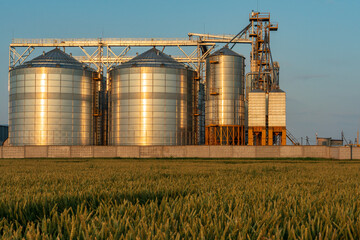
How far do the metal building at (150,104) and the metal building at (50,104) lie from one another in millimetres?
4410

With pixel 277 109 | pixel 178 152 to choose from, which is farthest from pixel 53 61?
pixel 277 109

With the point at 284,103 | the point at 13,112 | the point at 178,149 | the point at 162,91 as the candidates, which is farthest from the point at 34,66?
the point at 284,103

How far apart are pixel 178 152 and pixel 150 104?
26.8 ft

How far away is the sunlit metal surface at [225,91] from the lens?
56.1 meters

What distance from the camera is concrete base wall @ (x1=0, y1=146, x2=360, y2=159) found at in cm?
4847

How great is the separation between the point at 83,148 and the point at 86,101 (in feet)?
28.2

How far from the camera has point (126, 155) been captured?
48969 millimetres

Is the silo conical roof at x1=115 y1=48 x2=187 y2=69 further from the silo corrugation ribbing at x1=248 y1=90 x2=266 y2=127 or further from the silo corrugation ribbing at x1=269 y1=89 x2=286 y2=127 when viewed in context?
the silo corrugation ribbing at x1=269 y1=89 x2=286 y2=127

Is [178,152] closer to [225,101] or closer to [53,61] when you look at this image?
[225,101]

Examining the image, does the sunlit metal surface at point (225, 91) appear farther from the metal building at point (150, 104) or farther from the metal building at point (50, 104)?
the metal building at point (50, 104)

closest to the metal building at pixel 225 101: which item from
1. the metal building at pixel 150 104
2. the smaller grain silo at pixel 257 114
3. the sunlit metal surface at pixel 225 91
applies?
the sunlit metal surface at pixel 225 91

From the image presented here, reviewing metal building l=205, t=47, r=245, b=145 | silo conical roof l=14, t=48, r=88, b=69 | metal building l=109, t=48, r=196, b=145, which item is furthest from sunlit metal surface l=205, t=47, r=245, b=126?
silo conical roof l=14, t=48, r=88, b=69

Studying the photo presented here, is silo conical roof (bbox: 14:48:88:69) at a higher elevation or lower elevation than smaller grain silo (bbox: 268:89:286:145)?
higher

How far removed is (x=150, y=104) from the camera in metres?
52.8
